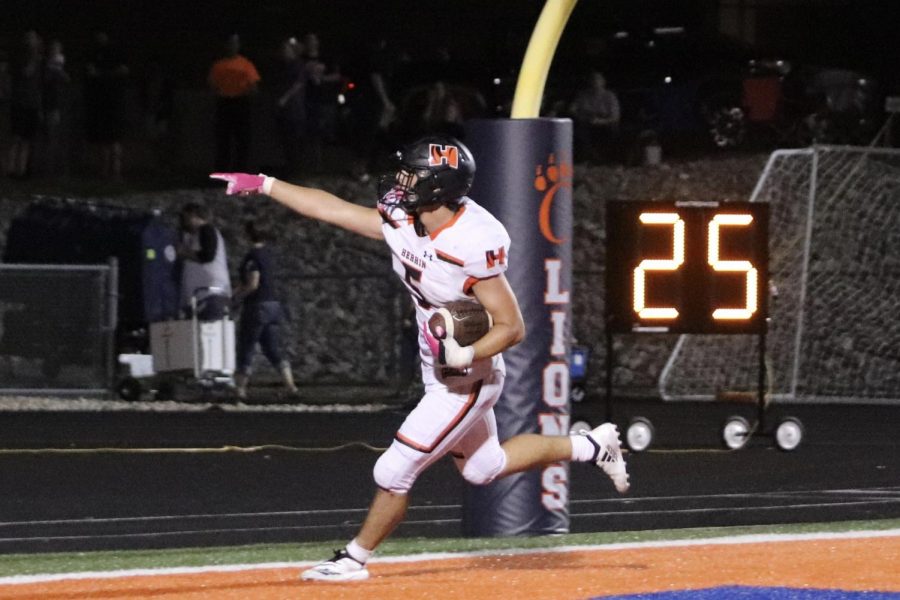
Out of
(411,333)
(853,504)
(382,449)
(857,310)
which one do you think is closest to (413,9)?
(857,310)

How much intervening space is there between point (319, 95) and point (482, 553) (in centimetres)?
2037

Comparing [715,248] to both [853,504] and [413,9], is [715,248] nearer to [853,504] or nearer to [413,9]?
[853,504]

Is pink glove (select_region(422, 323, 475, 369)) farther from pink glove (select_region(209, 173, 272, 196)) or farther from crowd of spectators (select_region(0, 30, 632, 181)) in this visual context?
crowd of spectators (select_region(0, 30, 632, 181))

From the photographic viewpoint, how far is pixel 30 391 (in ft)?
75.7

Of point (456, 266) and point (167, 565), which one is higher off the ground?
point (456, 266)

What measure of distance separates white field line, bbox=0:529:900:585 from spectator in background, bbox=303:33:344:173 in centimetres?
1897

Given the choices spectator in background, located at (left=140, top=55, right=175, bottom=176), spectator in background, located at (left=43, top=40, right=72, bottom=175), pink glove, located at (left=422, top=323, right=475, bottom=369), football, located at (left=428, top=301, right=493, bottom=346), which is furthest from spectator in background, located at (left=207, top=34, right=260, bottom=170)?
pink glove, located at (left=422, top=323, right=475, bottom=369)

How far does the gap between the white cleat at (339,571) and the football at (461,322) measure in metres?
1.14

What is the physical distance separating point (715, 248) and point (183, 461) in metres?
4.64

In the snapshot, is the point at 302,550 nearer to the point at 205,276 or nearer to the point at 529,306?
the point at 529,306

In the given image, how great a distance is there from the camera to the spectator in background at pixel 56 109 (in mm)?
30453

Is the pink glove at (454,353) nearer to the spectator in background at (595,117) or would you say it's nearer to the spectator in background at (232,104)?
the spectator in background at (232,104)

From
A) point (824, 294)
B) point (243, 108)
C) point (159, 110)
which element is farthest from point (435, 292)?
point (159, 110)

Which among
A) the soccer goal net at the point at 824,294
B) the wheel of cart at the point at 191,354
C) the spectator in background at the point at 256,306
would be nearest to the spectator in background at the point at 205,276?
the wheel of cart at the point at 191,354
